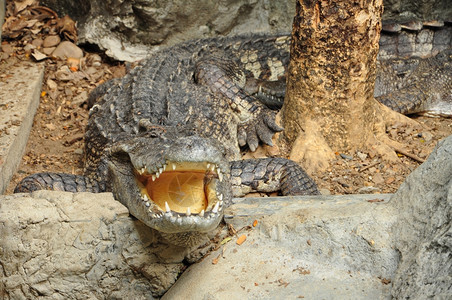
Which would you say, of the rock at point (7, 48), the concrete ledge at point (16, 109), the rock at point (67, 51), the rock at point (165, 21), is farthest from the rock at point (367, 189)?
the rock at point (7, 48)

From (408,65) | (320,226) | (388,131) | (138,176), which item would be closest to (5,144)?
(138,176)

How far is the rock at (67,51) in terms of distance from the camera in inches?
246

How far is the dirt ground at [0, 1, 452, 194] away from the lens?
4.16 m

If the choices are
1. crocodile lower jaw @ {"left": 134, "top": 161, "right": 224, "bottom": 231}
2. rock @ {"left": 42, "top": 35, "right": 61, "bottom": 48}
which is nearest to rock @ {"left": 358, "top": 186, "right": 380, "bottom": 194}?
crocodile lower jaw @ {"left": 134, "top": 161, "right": 224, "bottom": 231}

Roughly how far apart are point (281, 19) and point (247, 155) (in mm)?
2050

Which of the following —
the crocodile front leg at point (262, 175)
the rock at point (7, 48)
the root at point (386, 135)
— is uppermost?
the rock at point (7, 48)

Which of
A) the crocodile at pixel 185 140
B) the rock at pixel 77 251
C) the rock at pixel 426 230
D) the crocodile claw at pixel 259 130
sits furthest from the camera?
the crocodile claw at pixel 259 130

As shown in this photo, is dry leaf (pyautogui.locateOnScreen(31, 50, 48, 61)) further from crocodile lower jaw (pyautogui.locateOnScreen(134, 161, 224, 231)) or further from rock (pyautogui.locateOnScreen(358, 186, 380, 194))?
rock (pyautogui.locateOnScreen(358, 186, 380, 194))

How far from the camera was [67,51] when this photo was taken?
6.27 meters

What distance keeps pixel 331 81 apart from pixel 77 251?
2278 millimetres

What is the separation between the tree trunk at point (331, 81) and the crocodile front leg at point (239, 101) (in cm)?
32

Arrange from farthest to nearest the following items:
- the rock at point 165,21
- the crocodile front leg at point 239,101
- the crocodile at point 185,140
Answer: the rock at point 165,21
the crocodile front leg at point 239,101
the crocodile at point 185,140

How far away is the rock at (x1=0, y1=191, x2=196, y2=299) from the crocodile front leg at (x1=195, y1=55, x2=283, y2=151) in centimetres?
208

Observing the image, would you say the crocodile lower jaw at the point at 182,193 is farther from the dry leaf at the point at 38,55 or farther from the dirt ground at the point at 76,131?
the dry leaf at the point at 38,55
